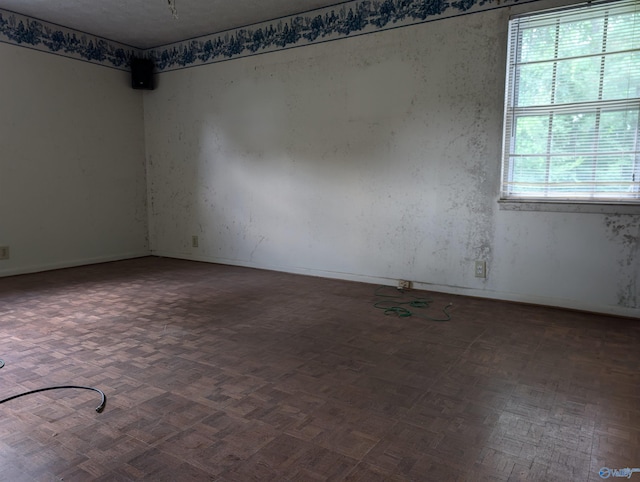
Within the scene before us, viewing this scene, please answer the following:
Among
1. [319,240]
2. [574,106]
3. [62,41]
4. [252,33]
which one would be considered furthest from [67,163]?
[574,106]

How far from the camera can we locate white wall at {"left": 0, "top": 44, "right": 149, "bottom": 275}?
16.0 ft

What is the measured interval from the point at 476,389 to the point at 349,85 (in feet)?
11.0

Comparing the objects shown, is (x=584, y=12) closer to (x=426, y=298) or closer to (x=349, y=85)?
(x=349, y=85)

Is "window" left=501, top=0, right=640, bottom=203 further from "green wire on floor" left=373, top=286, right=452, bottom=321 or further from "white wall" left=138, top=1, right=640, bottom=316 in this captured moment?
"green wire on floor" left=373, top=286, right=452, bottom=321

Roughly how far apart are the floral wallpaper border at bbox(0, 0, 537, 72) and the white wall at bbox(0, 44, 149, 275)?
17cm

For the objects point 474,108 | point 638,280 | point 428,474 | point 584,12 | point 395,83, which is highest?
point 584,12

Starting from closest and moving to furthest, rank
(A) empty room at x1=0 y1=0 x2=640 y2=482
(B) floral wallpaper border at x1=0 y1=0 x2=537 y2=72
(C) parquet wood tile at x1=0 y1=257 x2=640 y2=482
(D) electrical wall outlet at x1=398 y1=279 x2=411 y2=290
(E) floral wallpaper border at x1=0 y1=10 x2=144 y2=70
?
1. (C) parquet wood tile at x1=0 y1=257 x2=640 y2=482
2. (A) empty room at x1=0 y1=0 x2=640 y2=482
3. (B) floral wallpaper border at x1=0 y1=0 x2=537 y2=72
4. (D) electrical wall outlet at x1=398 y1=279 x2=411 y2=290
5. (E) floral wallpaper border at x1=0 y1=10 x2=144 y2=70

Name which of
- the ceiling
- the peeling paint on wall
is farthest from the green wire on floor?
the ceiling

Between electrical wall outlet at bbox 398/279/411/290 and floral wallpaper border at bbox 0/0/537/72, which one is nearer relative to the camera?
floral wallpaper border at bbox 0/0/537/72

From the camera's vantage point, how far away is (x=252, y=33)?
17.0 ft

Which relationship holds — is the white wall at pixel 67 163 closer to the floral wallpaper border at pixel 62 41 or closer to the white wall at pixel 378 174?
the floral wallpaper border at pixel 62 41

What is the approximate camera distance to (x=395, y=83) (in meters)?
4.30

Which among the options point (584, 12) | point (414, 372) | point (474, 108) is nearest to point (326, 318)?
point (414, 372)

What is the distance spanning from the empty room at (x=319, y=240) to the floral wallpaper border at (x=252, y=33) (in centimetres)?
2
